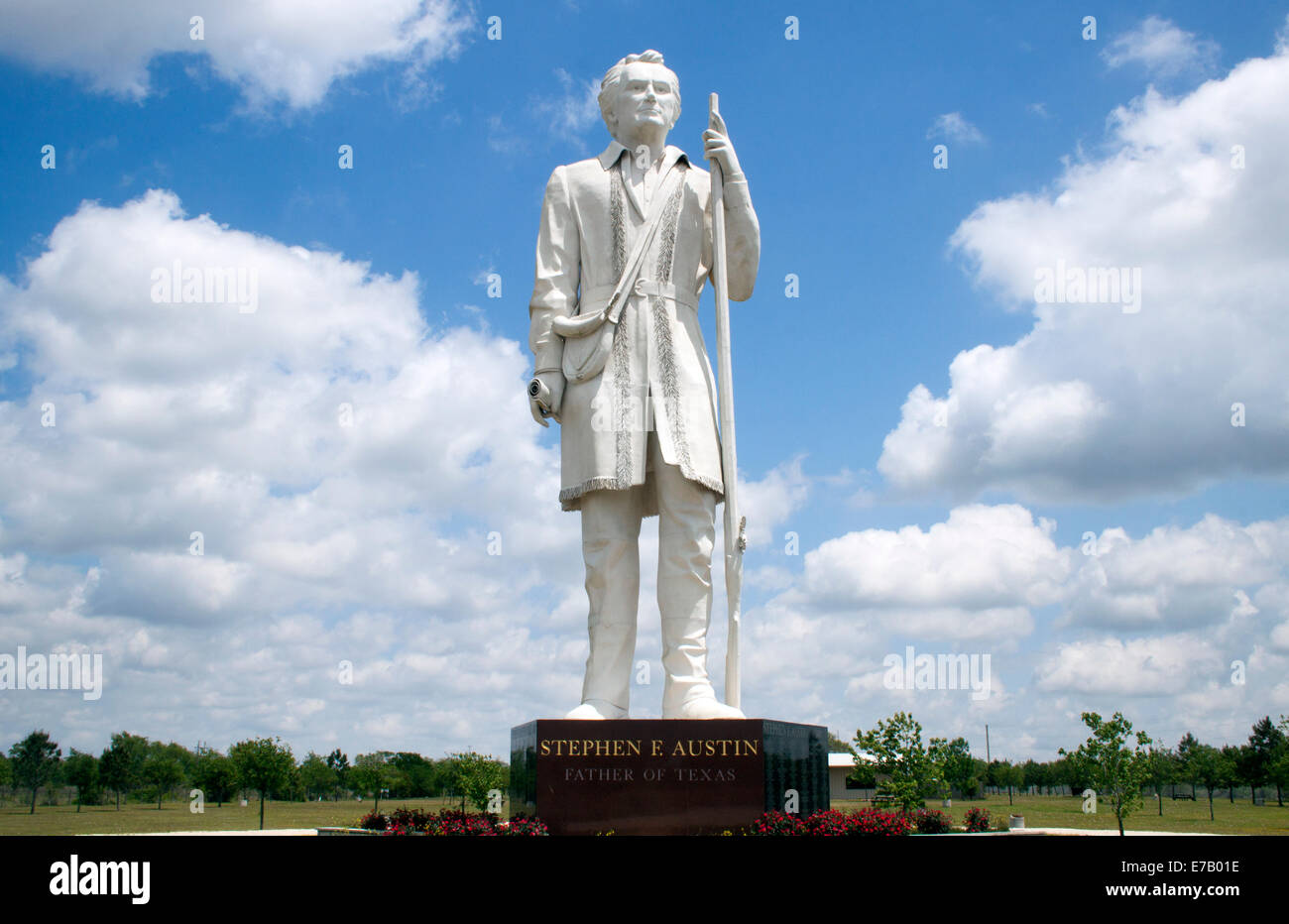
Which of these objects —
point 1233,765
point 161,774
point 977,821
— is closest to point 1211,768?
point 1233,765

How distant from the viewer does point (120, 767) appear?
48.9 metres

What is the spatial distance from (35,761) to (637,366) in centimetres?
5764

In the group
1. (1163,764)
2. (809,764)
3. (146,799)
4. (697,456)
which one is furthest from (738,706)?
(146,799)

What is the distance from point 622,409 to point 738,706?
98.0 inches

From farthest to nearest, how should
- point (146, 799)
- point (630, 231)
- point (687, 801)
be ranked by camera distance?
point (146, 799)
point (630, 231)
point (687, 801)
